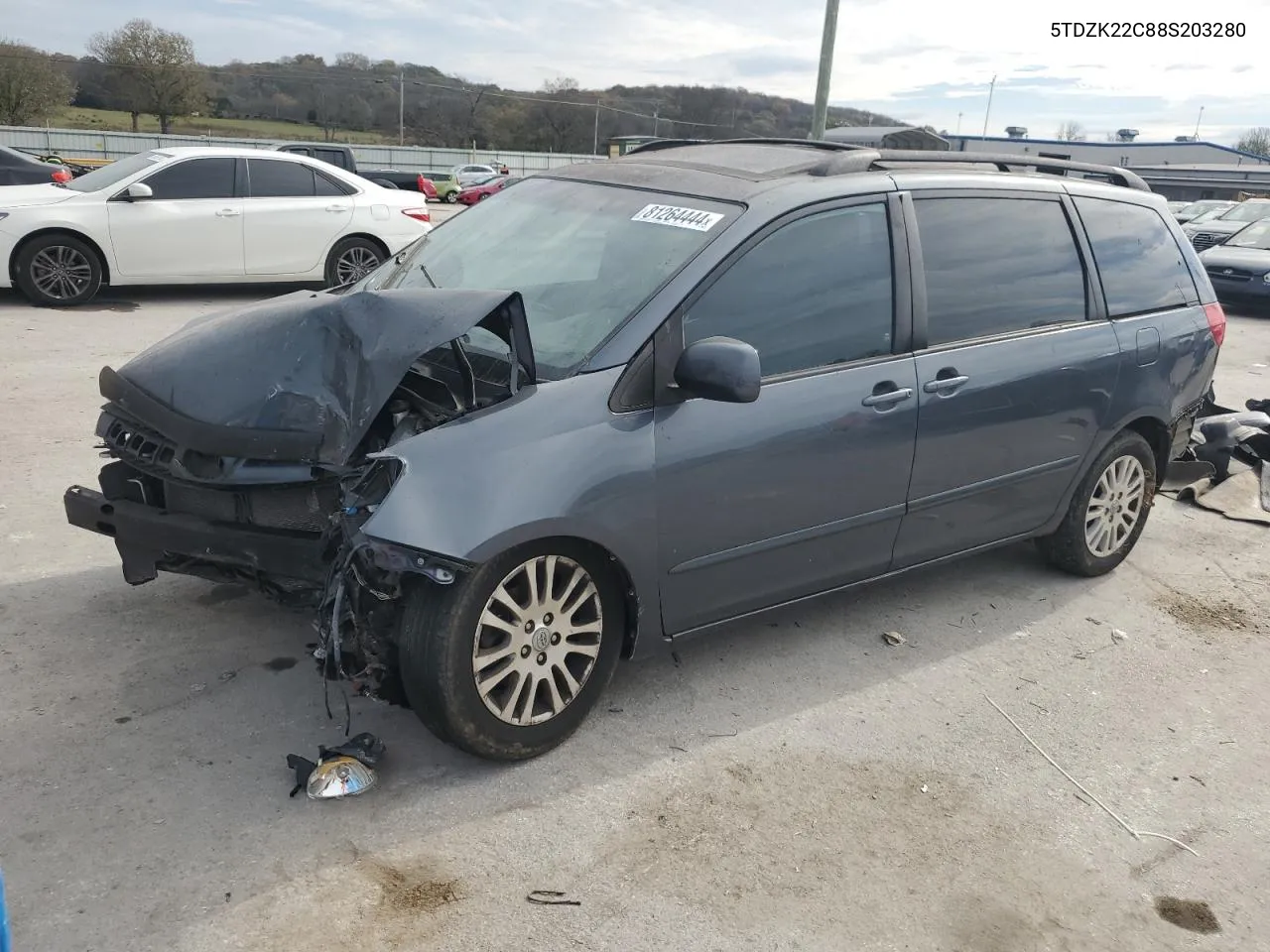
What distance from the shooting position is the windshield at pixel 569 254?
3.39m

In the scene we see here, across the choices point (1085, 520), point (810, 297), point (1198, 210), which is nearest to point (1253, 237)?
point (1198, 210)

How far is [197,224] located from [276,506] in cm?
802

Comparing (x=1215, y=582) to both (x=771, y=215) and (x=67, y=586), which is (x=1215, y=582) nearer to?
(x=771, y=215)

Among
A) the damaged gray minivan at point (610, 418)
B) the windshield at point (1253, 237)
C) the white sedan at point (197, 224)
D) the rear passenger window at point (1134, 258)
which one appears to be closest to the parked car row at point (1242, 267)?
the windshield at point (1253, 237)

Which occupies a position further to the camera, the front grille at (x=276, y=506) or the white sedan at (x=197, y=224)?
the white sedan at (x=197, y=224)

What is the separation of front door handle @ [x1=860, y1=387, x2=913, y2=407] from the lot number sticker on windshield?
82cm

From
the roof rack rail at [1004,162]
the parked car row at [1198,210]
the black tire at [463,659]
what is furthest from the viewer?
the parked car row at [1198,210]

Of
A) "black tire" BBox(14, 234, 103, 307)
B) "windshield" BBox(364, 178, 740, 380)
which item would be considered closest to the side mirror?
"windshield" BBox(364, 178, 740, 380)

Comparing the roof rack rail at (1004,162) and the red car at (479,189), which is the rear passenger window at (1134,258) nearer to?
the roof rack rail at (1004,162)

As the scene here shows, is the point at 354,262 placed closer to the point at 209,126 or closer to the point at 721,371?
the point at 721,371

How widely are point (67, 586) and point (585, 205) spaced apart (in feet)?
8.36

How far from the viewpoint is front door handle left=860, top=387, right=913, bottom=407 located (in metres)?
3.69

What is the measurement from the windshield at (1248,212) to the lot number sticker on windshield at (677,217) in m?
17.9

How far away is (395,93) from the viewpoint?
216ft
